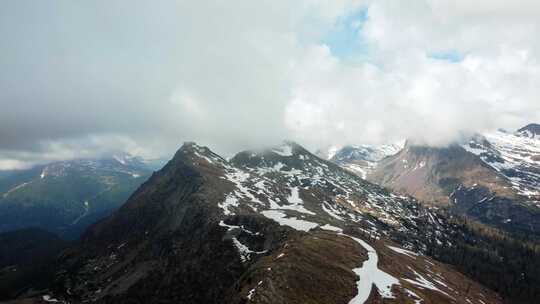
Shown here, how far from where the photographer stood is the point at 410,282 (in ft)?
564

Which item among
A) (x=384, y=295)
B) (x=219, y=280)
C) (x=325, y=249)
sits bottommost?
(x=219, y=280)

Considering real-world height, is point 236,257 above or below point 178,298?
above

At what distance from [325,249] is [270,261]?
119 feet

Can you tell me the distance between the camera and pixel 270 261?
154625 mm

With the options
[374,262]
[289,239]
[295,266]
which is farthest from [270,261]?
[374,262]

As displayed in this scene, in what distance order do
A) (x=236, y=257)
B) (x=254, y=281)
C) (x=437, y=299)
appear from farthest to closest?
1. (x=236, y=257)
2. (x=437, y=299)
3. (x=254, y=281)

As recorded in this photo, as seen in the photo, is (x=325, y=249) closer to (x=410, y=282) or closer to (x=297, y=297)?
(x=410, y=282)

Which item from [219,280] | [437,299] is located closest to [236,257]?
[219,280]

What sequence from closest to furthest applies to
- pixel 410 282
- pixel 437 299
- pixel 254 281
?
1. pixel 254 281
2. pixel 437 299
3. pixel 410 282

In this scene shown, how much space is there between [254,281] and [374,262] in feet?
258

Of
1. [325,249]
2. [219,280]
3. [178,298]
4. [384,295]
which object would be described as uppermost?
[325,249]

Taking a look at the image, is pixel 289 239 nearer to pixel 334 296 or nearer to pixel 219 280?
pixel 219 280

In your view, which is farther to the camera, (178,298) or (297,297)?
(178,298)

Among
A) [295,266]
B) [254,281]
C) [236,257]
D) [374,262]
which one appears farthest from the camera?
[236,257]
